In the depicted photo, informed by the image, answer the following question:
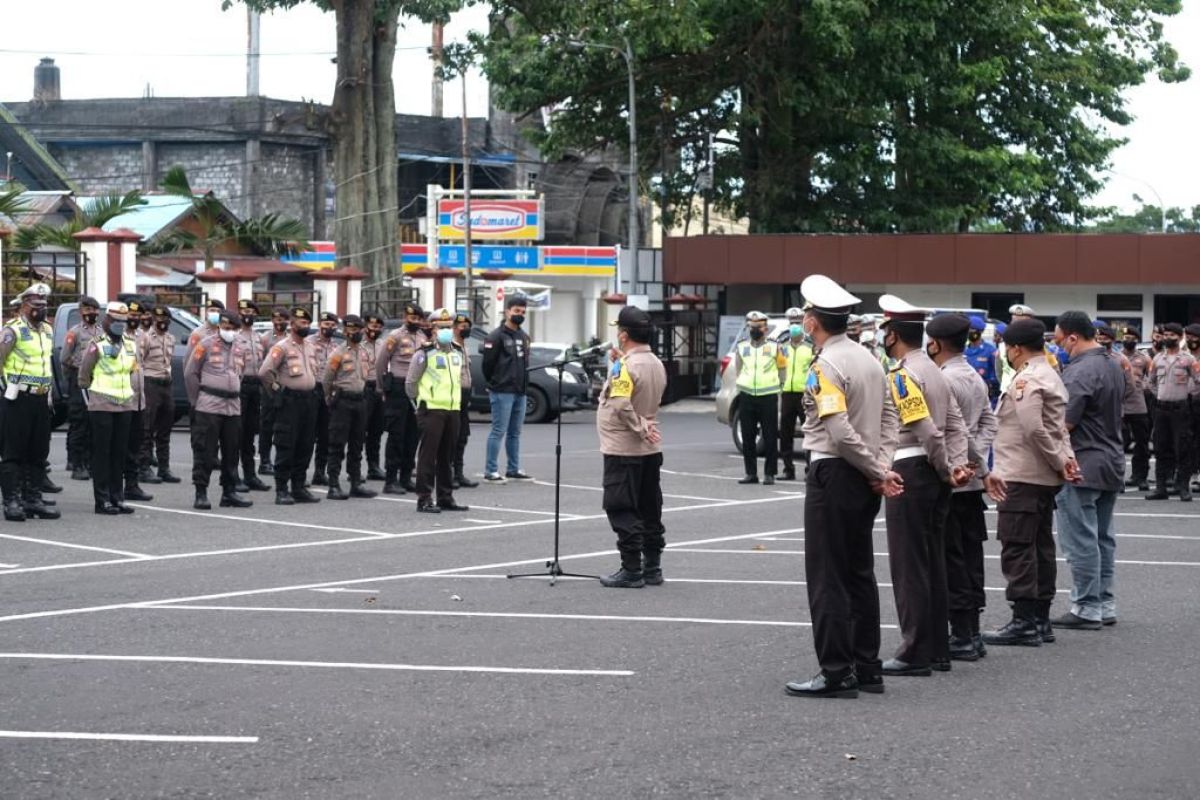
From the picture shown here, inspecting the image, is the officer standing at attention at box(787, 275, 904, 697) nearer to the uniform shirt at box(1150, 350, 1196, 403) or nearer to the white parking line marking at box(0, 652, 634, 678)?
the white parking line marking at box(0, 652, 634, 678)

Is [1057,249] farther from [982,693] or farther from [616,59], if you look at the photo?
[982,693]

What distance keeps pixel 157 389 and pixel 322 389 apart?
6.08ft

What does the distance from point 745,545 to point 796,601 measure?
11.4 feet

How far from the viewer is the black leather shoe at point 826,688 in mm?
8695

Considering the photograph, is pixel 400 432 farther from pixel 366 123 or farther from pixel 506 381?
pixel 366 123

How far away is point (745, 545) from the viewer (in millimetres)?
15398

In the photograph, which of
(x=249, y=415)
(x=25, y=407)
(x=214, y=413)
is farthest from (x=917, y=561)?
(x=249, y=415)

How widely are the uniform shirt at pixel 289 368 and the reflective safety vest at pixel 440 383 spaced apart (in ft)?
4.18

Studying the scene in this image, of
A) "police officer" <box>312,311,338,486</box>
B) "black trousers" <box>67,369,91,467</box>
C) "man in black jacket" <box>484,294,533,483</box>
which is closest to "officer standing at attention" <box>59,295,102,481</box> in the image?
"black trousers" <box>67,369,91,467</box>

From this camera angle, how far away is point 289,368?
18.2m

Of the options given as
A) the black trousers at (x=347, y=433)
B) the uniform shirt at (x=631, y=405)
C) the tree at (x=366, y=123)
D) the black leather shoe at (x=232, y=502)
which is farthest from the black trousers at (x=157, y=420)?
the tree at (x=366, y=123)

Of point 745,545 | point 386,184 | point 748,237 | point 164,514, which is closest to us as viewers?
point 745,545

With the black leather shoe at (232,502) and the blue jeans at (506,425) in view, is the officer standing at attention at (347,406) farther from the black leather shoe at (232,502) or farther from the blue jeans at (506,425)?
the blue jeans at (506,425)

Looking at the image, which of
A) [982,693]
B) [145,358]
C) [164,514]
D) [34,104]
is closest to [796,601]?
[982,693]
